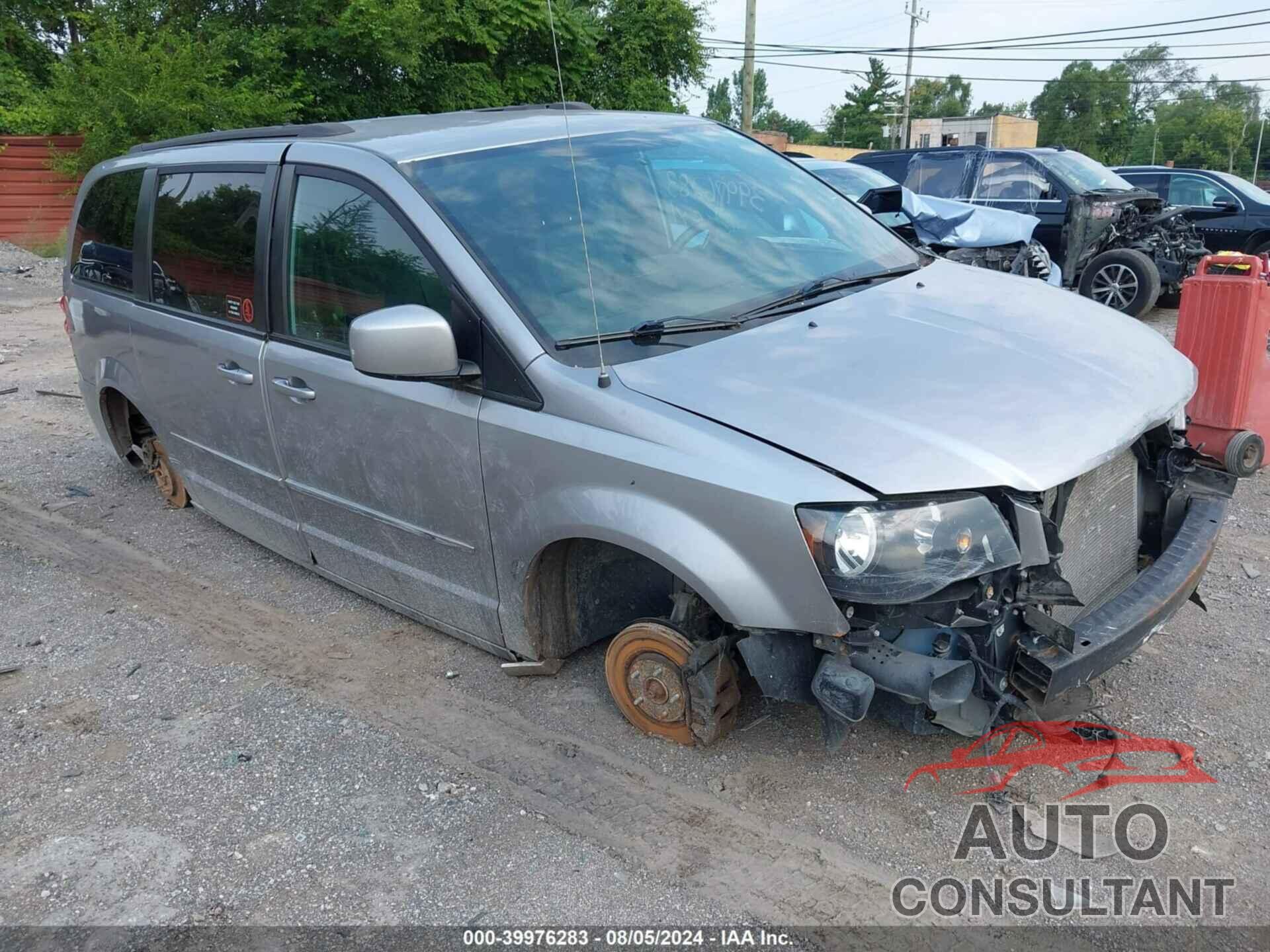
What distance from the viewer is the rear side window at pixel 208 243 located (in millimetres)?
3928

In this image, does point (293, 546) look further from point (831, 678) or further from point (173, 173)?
point (831, 678)

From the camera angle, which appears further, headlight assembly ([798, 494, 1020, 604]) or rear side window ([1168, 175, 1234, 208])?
rear side window ([1168, 175, 1234, 208])

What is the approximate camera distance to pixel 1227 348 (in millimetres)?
4797

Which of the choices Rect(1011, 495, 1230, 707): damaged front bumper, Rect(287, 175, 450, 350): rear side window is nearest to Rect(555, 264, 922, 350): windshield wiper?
Rect(287, 175, 450, 350): rear side window

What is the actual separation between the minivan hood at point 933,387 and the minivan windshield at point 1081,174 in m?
9.04

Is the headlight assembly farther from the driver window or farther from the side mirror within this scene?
the driver window

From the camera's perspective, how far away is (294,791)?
3.11m

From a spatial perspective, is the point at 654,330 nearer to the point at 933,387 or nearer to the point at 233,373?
the point at 933,387

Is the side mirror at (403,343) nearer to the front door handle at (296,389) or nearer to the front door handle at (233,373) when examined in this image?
the front door handle at (296,389)

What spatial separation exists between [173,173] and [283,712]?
2.54 metres

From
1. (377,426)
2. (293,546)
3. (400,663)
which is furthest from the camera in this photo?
(293,546)

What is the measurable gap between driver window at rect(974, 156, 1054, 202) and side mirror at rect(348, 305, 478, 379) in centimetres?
1048

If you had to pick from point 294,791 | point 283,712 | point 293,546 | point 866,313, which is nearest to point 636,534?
point 866,313

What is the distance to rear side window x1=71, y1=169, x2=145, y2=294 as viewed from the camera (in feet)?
15.8
